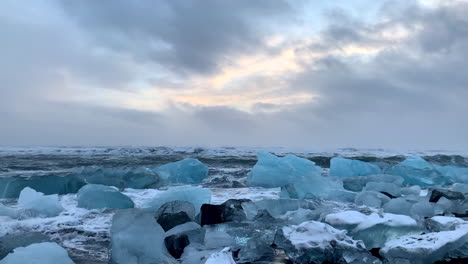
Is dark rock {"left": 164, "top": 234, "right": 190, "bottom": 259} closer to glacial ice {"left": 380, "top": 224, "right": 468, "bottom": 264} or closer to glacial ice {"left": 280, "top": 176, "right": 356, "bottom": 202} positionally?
glacial ice {"left": 380, "top": 224, "right": 468, "bottom": 264}

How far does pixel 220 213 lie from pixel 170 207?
42cm

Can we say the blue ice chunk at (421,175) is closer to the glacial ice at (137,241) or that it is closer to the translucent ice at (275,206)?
the translucent ice at (275,206)

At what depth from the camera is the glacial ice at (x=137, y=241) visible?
7.43ft

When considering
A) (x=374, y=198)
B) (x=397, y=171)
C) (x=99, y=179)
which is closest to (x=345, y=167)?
(x=397, y=171)

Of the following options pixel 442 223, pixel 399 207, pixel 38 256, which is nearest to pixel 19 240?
pixel 38 256

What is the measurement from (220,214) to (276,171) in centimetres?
342

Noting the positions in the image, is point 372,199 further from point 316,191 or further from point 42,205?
point 42,205

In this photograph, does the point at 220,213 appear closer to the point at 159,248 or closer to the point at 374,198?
the point at 159,248

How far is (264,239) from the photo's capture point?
2.71 meters

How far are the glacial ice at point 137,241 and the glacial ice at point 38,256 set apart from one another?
34cm

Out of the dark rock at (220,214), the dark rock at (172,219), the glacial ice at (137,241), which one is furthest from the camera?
the dark rock at (220,214)

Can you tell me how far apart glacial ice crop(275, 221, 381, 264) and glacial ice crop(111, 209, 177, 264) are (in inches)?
28.9

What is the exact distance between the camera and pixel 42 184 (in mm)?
5207

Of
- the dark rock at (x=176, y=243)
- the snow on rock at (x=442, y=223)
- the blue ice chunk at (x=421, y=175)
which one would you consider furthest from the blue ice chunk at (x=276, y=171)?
the dark rock at (x=176, y=243)
